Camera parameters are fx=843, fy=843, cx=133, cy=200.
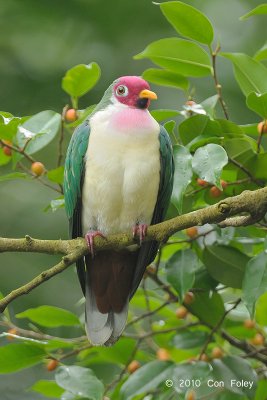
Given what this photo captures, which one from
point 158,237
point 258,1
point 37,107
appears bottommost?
point 37,107

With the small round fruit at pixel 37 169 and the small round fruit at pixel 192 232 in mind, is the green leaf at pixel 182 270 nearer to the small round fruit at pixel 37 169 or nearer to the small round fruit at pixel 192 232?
the small round fruit at pixel 192 232

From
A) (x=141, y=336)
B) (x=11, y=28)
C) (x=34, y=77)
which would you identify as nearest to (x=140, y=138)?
(x=141, y=336)

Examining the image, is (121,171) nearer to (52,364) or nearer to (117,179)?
(117,179)

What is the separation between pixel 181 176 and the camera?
8.27 ft

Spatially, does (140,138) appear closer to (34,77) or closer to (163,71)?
(163,71)

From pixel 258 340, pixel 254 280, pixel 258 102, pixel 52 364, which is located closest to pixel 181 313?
pixel 258 340

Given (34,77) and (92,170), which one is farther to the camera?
(34,77)

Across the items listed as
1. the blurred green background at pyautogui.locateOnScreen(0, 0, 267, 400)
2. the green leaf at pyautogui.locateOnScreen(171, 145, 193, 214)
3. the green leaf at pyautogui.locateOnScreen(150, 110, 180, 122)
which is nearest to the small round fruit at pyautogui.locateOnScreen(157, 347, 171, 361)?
the green leaf at pyautogui.locateOnScreen(171, 145, 193, 214)

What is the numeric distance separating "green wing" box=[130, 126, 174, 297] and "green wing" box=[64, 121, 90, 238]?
263mm

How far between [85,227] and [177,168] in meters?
0.56

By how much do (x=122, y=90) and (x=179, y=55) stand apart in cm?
31

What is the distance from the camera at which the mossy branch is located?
2.29 m

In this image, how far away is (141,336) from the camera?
2.91 metres

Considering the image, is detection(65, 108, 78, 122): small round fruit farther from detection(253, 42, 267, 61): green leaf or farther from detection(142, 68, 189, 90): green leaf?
detection(253, 42, 267, 61): green leaf
